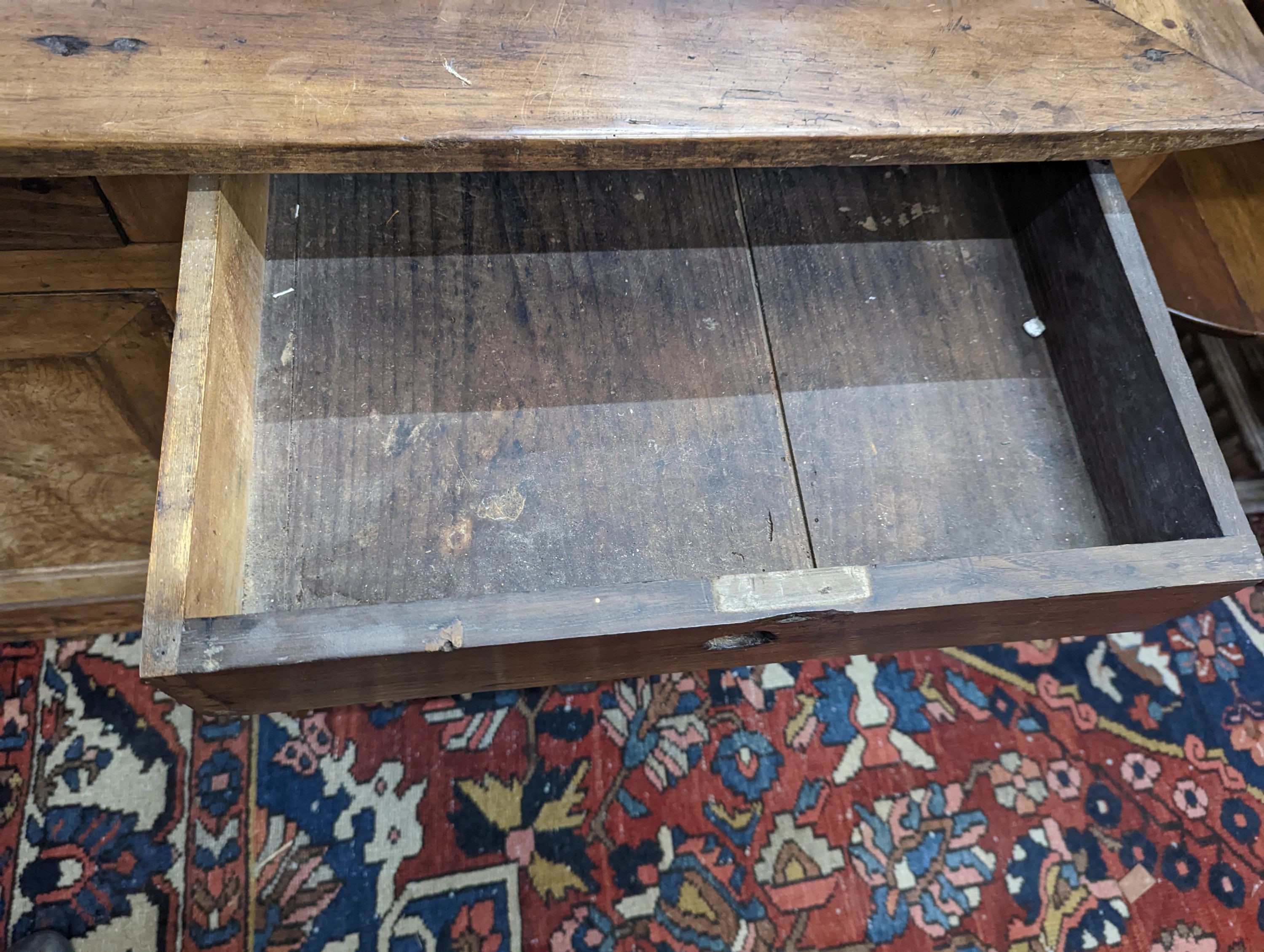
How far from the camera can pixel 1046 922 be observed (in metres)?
1.12

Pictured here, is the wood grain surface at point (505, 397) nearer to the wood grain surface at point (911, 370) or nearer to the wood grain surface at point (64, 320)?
the wood grain surface at point (911, 370)

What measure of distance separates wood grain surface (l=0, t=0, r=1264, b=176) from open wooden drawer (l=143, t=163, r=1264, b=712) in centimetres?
9

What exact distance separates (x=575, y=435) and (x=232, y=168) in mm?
317

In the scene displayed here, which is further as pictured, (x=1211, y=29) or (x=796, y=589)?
(x=1211, y=29)

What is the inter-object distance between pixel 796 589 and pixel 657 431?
0.72ft

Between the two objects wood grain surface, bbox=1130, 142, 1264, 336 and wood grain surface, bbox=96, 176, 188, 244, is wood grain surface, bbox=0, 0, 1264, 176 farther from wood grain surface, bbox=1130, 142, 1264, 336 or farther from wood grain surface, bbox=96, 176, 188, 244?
wood grain surface, bbox=1130, 142, 1264, 336

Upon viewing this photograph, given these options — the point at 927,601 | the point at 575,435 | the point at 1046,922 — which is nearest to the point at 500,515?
the point at 575,435

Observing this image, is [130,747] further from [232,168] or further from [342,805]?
[232,168]

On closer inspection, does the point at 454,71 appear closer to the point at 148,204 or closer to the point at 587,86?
the point at 587,86

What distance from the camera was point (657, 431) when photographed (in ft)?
2.33

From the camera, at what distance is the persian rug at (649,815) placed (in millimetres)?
1077

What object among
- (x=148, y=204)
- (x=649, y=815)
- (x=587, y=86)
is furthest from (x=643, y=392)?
(x=649, y=815)

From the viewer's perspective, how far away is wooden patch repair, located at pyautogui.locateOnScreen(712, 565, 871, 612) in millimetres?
539

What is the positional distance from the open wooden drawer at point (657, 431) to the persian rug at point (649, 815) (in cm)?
59
